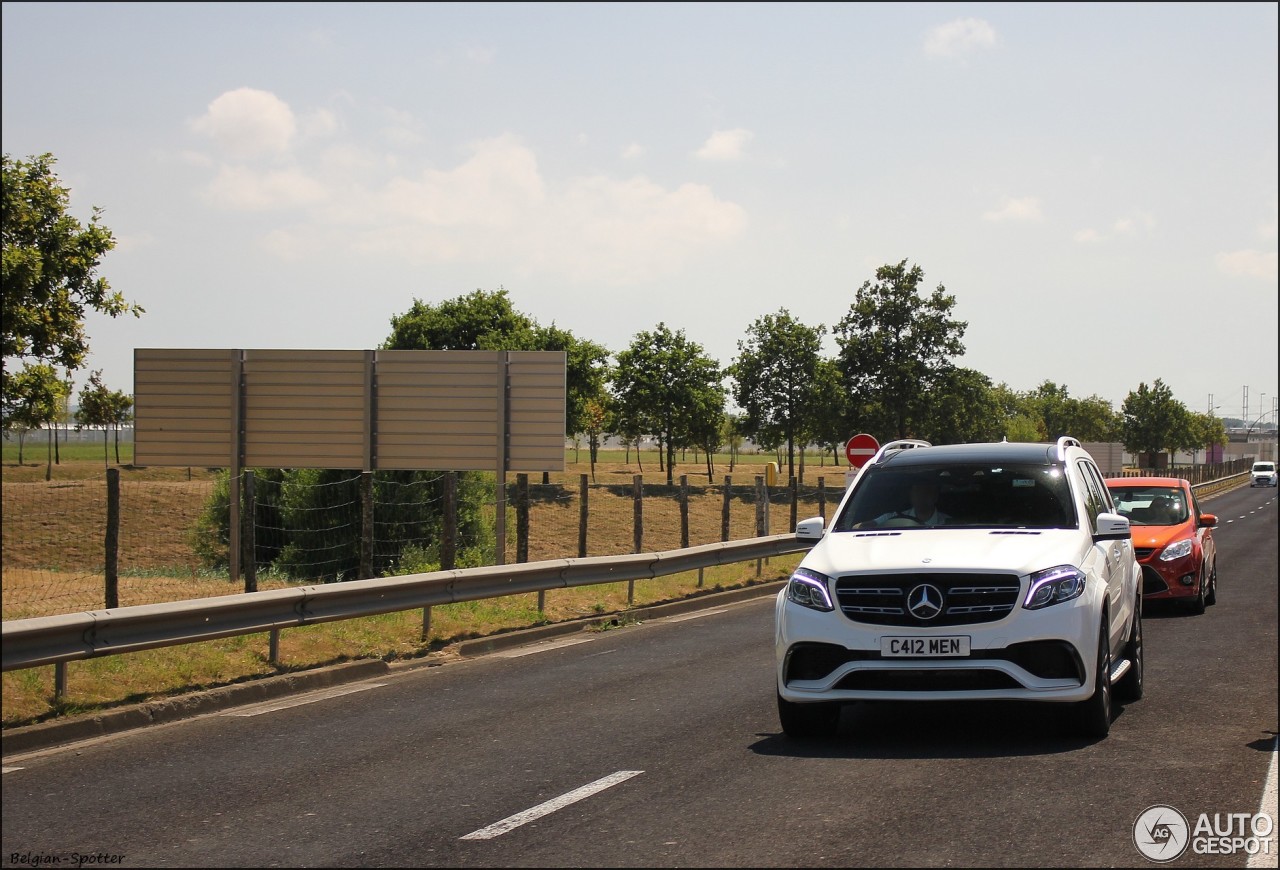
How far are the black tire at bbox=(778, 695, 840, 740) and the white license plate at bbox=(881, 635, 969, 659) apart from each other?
612mm

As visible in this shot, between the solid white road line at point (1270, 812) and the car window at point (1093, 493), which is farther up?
the car window at point (1093, 493)

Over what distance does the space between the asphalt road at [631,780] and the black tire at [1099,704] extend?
105 mm

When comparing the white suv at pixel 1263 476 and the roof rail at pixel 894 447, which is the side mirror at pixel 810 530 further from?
the white suv at pixel 1263 476

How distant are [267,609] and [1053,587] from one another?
6337mm

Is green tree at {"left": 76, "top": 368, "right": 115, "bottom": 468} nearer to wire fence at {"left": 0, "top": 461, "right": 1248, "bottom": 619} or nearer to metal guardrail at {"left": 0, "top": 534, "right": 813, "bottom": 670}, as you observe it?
wire fence at {"left": 0, "top": 461, "right": 1248, "bottom": 619}

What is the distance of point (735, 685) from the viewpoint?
35.4 ft

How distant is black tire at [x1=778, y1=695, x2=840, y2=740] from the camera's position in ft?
26.8

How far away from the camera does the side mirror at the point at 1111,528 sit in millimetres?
8671

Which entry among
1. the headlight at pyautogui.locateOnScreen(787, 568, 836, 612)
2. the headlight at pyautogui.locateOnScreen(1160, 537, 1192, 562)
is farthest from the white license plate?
the headlight at pyautogui.locateOnScreen(1160, 537, 1192, 562)

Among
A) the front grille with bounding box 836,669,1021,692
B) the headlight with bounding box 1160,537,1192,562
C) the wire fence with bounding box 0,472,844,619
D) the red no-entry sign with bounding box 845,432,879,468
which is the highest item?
the red no-entry sign with bounding box 845,432,879,468

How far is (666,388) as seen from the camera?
72.6 metres

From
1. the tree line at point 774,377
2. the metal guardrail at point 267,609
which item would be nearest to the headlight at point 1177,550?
the metal guardrail at point 267,609

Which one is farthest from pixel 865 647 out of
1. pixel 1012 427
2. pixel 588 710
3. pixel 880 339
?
pixel 1012 427

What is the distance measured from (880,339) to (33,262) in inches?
2040
